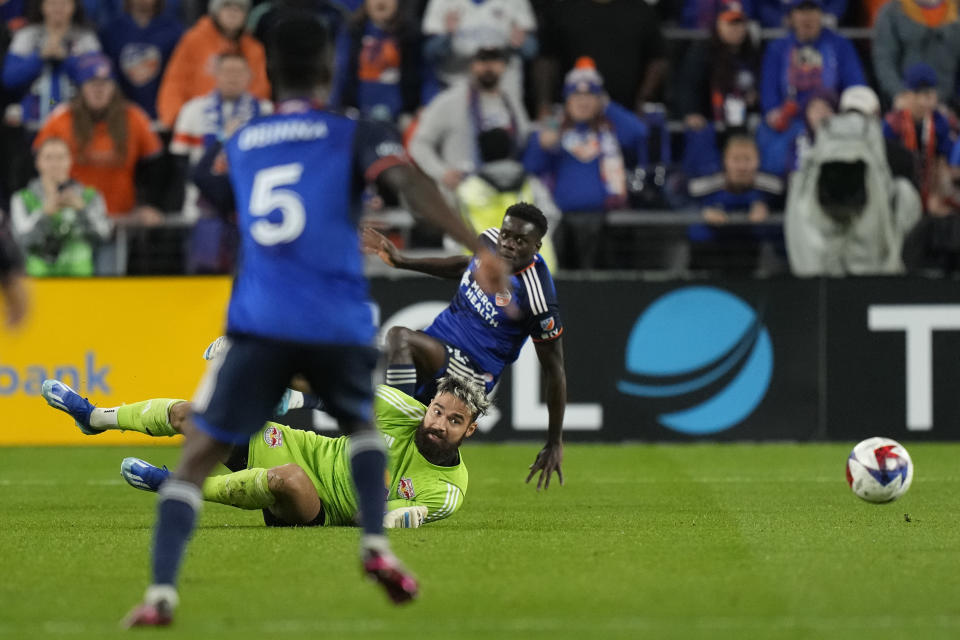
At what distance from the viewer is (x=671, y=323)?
14797 mm

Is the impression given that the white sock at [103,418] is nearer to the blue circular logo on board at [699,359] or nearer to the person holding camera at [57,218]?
the person holding camera at [57,218]

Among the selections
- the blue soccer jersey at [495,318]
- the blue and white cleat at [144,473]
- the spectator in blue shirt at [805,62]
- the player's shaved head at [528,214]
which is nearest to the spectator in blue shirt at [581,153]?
the spectator in blue shirt at [805,62]

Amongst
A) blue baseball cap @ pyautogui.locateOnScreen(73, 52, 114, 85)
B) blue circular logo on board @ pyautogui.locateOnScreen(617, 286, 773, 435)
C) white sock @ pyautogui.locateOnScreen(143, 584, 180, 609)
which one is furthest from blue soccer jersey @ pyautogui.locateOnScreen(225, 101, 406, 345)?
blue baseball cap @ pyautogui.locateOnScreen(73, 52, 114, 85)

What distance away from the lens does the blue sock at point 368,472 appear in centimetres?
586

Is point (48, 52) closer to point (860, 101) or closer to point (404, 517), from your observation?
point (860, 101)

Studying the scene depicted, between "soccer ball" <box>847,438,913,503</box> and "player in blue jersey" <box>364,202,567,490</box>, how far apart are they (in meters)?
1.77

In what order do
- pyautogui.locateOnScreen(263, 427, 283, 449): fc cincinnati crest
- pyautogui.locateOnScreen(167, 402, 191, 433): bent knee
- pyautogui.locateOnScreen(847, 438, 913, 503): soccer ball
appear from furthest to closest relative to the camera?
pyautogui.locateOnScreen(847, 438, 913, 503): soccer ball → pyautogui.locateOnScreen(167, 402, 191, 433): bent knee → pyautogui.locateOnScreen(263, 427, 283, 449): fc cincinnati crest

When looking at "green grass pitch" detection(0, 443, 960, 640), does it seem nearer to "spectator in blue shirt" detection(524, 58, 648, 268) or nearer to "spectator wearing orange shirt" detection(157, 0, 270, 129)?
"spectator in blue shirt" detection(524, 58, 648, 268)

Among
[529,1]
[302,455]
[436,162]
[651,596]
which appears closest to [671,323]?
[436,162]

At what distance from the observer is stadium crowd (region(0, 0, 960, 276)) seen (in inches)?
584

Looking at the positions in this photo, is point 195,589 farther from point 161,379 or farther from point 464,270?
point 161,379

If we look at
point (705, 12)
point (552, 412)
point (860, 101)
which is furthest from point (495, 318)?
point (705, 12)

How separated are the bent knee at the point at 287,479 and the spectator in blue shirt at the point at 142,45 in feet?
28.7

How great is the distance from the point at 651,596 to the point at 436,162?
9020 mm
